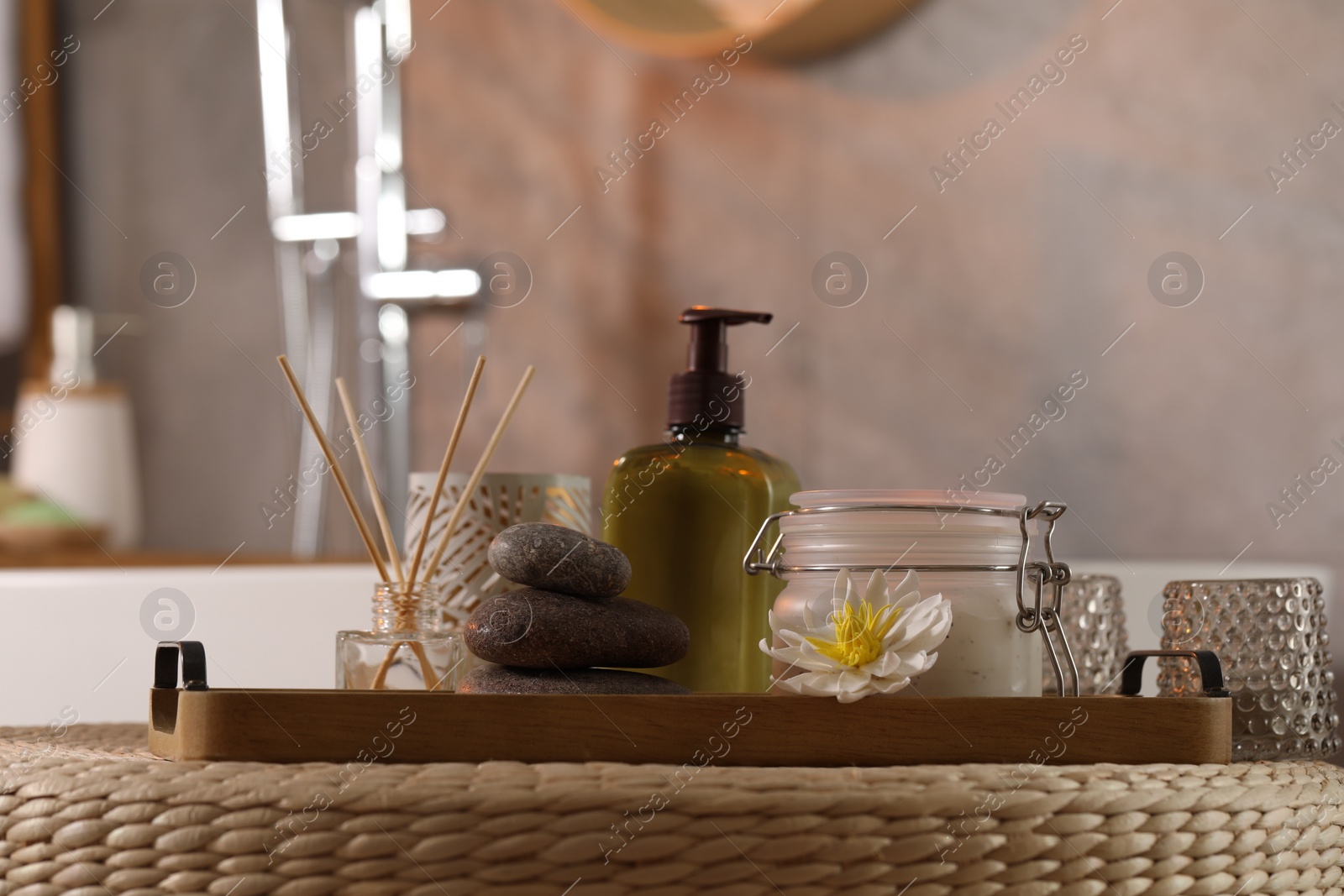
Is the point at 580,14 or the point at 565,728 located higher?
the point at 580,14

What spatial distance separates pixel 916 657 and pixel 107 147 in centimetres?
163

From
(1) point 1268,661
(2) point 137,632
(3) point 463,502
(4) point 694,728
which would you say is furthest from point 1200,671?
(2) point 137,632

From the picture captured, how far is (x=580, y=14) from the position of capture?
1495 mm

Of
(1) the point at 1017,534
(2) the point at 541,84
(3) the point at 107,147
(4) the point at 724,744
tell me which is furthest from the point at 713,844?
(3) the point at 107,147

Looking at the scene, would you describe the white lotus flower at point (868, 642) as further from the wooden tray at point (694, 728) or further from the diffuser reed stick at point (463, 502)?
the diffuser reed stick at point (463, 502)

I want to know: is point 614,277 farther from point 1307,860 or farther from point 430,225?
point 1307,860

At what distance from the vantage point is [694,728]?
14.0 inches

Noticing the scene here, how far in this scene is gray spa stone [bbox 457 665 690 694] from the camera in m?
0.39

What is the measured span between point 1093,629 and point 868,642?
0.69ft

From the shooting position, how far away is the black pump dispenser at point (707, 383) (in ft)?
1.64

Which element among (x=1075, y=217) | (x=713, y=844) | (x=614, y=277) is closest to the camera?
(x=713, y=844)

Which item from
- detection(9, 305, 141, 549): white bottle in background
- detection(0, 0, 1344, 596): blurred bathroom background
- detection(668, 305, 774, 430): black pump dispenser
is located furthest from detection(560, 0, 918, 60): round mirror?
detection(668, 305, 774, 430): black pump dispenser

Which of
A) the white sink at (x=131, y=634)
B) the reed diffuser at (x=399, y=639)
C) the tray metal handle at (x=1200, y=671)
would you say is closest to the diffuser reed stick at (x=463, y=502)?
the reed diffuser at (x=399, y=639)

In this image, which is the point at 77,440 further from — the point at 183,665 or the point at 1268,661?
the point at 1268,661
